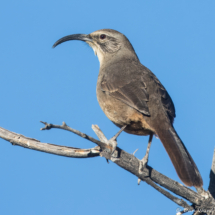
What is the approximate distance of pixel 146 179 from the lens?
481cm

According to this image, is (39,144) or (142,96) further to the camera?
(142,96)

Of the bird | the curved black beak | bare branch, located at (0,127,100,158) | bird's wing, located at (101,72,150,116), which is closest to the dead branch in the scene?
bare branch, located at (0,127,100,158)

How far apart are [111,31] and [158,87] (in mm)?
2145

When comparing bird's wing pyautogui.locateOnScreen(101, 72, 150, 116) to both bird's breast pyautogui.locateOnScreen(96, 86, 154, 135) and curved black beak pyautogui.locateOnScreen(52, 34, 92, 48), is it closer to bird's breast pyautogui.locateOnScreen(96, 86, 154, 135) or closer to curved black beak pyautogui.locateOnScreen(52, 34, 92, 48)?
bird's breast pyautogui.locateOnScreen(96, 86, 154, 135)

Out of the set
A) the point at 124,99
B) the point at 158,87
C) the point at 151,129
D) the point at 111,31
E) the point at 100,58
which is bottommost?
the point at 151,129

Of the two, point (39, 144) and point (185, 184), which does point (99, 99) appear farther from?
point (185, 184)

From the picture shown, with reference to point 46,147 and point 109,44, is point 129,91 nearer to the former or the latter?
point 46,147

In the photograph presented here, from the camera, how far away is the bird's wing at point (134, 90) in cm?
530

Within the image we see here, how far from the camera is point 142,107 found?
17.0 feet

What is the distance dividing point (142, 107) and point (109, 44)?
2.55 m

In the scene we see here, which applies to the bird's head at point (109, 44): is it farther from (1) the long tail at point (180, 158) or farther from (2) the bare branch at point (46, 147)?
(2) the bare branch at point (46, 147)

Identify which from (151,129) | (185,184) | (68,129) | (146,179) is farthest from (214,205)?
(68,129)

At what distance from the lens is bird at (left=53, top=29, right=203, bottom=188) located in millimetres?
4746

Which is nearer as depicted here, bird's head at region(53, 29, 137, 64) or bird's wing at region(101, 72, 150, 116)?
bird's wing at region(101, 72, 150, 116)
